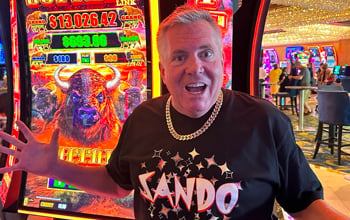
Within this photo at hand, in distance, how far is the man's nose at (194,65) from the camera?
0.84 m

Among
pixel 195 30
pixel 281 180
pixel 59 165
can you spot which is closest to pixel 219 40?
pixel 195 30

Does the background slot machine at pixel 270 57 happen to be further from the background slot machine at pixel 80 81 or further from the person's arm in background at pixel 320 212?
the person's arm in background at pixel 320 212

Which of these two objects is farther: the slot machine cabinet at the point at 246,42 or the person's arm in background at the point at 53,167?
the slot machine cabinet at the point at 246,42

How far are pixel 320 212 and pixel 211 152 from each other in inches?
12.4

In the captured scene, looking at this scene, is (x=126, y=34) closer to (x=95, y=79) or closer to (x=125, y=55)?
(x=125, y=55)

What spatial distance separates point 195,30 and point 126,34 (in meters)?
0.66

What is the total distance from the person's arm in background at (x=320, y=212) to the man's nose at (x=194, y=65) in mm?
457

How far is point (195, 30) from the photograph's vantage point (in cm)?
86

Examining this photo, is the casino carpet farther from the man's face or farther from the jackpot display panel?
the man's face

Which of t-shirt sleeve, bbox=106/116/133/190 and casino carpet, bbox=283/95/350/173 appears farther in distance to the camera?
casino carpet, bbox=283/95/350/173

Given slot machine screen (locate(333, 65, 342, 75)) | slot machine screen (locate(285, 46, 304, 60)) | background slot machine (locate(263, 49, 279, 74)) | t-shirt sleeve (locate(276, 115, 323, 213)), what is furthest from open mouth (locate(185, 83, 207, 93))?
background slot machine (locate(263, 49, 279, 74))

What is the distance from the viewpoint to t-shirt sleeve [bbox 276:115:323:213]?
2.88 ft

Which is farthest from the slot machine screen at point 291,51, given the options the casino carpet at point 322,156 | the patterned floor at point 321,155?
the casino carpet at point 322,156

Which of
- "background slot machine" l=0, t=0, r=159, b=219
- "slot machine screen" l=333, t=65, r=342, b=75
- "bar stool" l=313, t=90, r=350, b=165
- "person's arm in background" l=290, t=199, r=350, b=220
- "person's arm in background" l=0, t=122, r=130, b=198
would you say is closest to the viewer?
"person's arm in background" l=290, t=199, r=350, b=220
